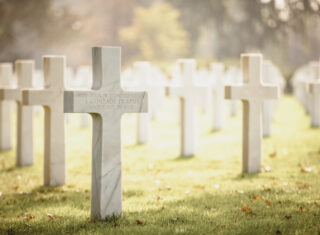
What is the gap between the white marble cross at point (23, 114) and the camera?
7.47 m

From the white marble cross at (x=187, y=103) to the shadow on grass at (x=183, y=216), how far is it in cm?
291

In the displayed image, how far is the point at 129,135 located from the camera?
11.9 m

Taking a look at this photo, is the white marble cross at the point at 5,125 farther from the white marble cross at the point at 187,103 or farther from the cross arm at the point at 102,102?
the cross arm at the point at 102,102

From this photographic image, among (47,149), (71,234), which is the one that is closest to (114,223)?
(71,234)

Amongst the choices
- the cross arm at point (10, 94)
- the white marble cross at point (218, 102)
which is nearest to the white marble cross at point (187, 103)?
the cross arm at point (10, 94)

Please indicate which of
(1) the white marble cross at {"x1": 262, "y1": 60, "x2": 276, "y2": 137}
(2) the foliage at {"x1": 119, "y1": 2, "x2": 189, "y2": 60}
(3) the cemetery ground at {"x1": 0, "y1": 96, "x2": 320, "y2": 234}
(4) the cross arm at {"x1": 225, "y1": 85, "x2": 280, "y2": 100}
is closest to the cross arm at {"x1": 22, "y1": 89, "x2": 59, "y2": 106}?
(3) the cemetery ground at {"x1": 0, "y1": 96, "x2": 320, "y2": 234}

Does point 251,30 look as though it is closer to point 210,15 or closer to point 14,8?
point 210,15

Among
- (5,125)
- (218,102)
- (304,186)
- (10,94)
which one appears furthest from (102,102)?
(218,102)

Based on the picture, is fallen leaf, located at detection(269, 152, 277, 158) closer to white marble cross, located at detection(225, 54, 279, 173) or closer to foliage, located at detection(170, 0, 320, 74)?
white marble cross, located at detection(225, 54, 279, 173)

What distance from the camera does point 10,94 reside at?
7484mm

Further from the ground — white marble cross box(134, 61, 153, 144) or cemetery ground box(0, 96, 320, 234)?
white marble cross box(134, 61, 153, 144)

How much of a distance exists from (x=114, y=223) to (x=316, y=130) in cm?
795

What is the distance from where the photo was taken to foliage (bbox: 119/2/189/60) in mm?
44812

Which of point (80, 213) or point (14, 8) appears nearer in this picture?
point (80, 213)
